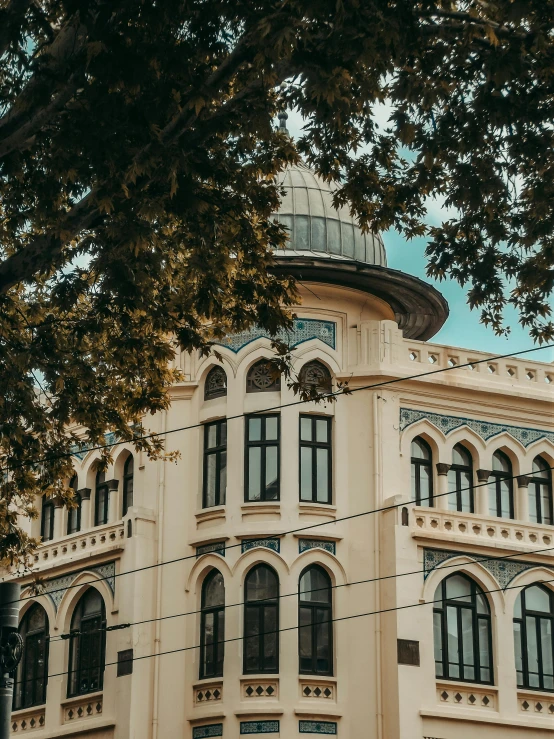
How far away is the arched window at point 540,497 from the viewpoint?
3312 centimetres

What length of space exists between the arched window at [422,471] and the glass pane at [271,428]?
2.92m

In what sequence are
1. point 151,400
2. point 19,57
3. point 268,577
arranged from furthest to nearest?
1. point 268,577
2. point 151,400
3. point 19,57

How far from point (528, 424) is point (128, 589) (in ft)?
29.7

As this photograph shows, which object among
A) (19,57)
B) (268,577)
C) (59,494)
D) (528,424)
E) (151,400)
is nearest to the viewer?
(19,57)

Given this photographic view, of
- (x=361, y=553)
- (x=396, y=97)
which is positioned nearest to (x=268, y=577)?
(x=361, y=553)

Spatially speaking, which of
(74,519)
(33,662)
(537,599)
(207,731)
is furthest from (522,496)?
(33,662)

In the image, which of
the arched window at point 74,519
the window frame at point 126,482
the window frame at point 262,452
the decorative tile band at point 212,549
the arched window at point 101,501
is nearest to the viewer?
the decorative tile band at point 212,549

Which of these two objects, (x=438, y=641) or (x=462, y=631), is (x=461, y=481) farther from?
(x=438, y=641)

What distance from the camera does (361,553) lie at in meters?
31.3

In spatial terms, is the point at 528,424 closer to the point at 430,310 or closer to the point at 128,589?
the point at 430,310

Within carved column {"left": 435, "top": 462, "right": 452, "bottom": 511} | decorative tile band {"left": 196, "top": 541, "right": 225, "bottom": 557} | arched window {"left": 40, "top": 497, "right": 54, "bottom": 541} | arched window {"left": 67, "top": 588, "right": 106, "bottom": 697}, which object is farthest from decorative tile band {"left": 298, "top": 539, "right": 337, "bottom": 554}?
arched window {"left": 40, "top": 497, "right": 54, "bottom": 541}

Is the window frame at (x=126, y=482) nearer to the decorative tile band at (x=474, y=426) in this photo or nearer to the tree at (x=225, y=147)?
the decorative tile band at (x=474, y=426)

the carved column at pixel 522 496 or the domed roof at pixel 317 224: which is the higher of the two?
the domed roof at pixel 317 224

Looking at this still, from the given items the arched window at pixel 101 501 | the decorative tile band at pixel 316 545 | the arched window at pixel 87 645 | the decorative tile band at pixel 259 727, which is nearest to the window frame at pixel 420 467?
the decorative tile band at pixel 316 545
